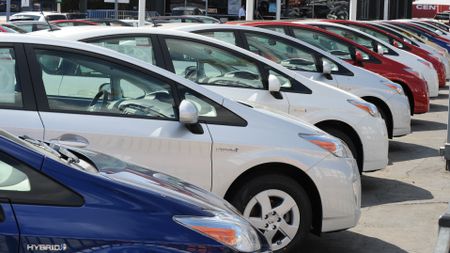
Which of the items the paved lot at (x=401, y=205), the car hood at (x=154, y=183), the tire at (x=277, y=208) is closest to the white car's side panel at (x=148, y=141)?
the tire at (x=277, y=208)

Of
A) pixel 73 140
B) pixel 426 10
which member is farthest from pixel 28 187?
pixel 426 10

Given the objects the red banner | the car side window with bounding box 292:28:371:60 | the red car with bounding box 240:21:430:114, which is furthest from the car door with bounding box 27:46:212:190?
the red banner

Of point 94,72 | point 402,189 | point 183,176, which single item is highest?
point 94,72

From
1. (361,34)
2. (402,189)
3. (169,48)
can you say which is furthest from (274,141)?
(361,34)

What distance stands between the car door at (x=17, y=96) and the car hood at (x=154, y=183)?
978 millimetres

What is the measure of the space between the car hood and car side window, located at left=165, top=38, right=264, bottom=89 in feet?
10.1

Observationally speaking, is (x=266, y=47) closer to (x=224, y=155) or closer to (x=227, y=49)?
(x=227, y=49)

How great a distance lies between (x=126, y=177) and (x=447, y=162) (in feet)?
21.7

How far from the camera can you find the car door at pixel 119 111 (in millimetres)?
5351

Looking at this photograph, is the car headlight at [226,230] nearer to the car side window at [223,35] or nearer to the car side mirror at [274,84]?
the car side mirror at [274,84]

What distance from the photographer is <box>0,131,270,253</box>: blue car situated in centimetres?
327

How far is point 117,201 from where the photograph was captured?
11.2ft

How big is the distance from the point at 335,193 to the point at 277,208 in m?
0.44

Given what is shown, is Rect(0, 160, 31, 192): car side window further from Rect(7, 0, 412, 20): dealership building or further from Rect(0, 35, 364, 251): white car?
Rect(7, 0, 412, 20): dealership building
